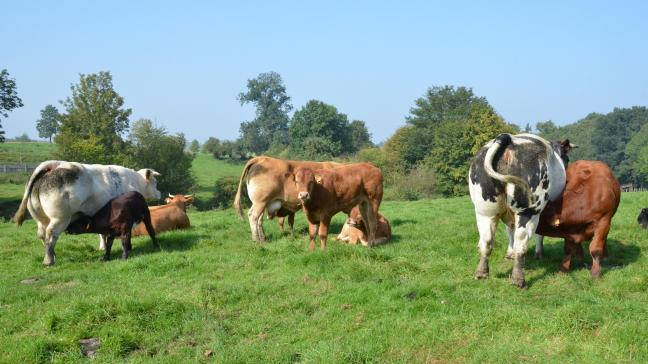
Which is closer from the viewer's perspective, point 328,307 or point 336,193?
point 328,307

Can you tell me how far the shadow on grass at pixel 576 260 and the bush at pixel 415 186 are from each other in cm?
3137

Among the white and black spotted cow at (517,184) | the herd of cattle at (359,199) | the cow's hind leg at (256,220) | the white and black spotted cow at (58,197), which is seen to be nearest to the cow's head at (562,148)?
the herd of cattle at (359,199)

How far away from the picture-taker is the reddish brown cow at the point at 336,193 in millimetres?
10578

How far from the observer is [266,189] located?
41.2 ft

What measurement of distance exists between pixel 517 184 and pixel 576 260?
2.67 metres

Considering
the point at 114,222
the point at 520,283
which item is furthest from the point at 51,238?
the point at 520,283

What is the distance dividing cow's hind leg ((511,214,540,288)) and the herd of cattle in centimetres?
1

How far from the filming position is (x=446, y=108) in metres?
81.8

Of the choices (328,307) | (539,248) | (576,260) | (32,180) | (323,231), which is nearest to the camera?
(328,307)

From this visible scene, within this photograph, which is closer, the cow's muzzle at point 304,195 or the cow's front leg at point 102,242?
the cow's muzzle at point 304,195

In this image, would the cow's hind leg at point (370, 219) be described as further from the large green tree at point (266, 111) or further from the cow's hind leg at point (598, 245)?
the large green tree at point (266, 111)

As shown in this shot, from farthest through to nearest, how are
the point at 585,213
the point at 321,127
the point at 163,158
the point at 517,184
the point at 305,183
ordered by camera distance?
the point at 321,127, the point at 163,158, the point at 305,183, the point at 585,213, the point at 517,184

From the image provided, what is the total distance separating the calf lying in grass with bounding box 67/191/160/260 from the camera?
11008 mm

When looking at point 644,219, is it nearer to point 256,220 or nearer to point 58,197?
point 256,220
